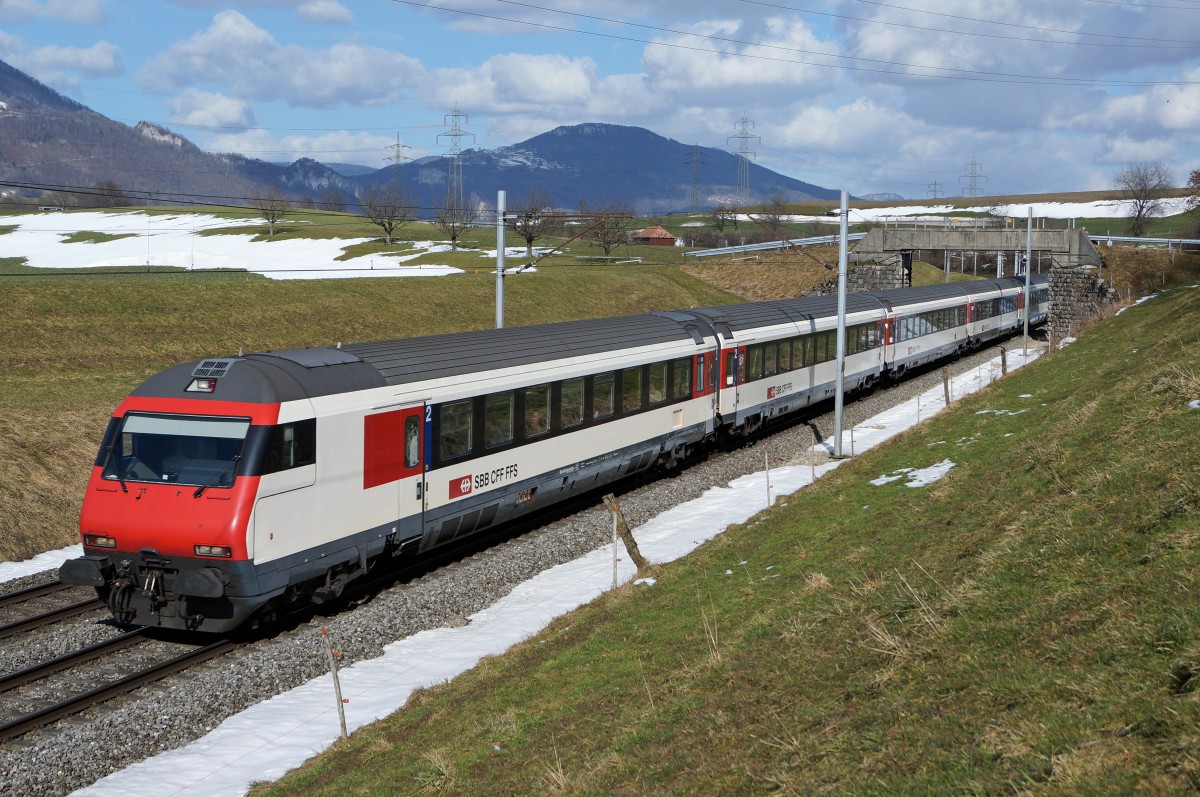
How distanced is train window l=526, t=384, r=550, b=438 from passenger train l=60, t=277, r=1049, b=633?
1.5 inches

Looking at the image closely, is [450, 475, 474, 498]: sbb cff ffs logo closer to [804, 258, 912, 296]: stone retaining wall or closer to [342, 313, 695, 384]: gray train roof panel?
[342, 313, 695, 384]: gray train roof panel

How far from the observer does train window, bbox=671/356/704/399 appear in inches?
1005

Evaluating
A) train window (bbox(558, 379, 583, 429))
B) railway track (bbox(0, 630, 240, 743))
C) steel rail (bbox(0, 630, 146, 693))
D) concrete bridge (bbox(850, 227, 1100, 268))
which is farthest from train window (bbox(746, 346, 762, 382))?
concrete bridge (bbox(850, 227, 1100, 268))

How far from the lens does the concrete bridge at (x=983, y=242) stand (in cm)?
6644

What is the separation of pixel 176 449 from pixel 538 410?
24.7 ft

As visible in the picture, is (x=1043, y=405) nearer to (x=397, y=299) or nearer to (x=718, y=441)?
(x=718, y=441)

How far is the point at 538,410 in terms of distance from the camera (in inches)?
798

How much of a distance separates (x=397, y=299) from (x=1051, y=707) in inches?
1849

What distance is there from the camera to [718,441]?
1131 inches

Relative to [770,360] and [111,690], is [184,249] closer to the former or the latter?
[770,360]

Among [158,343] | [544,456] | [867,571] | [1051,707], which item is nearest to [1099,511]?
[867,571]

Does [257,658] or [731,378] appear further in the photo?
[731,378]

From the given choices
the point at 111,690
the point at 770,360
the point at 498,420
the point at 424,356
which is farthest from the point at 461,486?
the point at 770,360

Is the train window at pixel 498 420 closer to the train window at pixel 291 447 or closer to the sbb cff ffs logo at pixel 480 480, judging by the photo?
the sbb cff ffs logo at pixel 480 480
